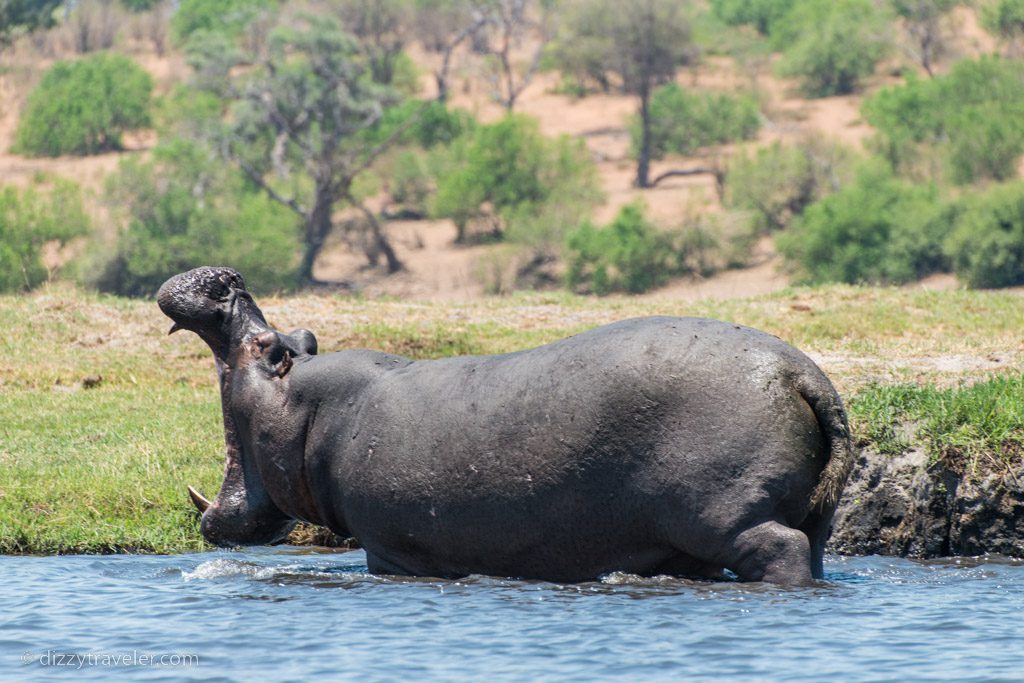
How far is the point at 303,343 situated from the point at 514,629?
5.95ft

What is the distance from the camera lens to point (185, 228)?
33.3m

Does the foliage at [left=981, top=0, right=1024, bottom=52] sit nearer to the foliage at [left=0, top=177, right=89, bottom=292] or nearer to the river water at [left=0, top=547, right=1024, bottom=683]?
the foliage at [left=0, top=177, right=89, bottom=292]

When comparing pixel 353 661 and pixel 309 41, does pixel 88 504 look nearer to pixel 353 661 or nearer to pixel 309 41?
pixel 353 661

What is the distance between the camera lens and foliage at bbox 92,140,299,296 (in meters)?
32.3

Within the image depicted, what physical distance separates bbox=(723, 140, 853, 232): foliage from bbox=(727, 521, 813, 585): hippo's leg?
28.8 meters

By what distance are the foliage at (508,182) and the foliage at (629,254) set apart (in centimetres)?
320

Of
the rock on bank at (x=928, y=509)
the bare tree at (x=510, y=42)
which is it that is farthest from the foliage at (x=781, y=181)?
the rock on bank at (x=928, y=509)

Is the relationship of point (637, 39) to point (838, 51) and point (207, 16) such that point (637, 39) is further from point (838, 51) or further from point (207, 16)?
point (207, 16)

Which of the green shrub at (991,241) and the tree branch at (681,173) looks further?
the tree branch at (681,173)

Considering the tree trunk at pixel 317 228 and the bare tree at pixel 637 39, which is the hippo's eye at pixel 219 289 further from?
the bare tree at pixel 637 39

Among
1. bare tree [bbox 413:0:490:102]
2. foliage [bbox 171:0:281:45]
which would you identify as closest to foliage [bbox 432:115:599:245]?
bare tree [bbox 413:0:490:102]

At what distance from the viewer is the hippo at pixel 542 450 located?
5984 millimetres

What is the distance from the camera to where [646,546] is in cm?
625

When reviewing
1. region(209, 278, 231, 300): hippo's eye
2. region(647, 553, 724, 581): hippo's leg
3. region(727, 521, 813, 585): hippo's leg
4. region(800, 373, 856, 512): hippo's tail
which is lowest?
region(647, 553, 724, 581): hippo's leg
